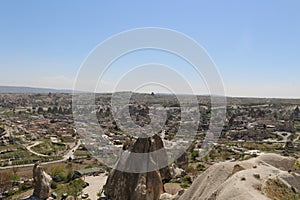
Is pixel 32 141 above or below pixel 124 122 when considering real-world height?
below

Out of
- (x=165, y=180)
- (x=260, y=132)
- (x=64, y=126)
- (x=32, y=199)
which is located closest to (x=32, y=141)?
(x=64, y=126)

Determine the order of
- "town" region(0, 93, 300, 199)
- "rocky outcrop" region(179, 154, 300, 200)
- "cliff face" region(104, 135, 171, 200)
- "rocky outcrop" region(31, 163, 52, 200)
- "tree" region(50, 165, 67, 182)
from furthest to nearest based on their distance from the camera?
"tree" region(50, 165, 67, 182), "town" region(0, 93, 300, 199), "rocky outcrop" region(31, 163, 52, 200), "cliff face" region(104, 135, 171, 200), "rocky outcrop" region(179, 154, 300, 200)

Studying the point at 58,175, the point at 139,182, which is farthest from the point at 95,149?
the point at 139,182

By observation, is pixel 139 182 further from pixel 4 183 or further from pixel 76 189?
pixel 4 183

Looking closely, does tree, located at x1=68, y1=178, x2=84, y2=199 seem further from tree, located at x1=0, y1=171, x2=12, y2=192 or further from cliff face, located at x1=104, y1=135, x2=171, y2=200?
tree, located at x1=0, y1=171, x2=12, y2=192

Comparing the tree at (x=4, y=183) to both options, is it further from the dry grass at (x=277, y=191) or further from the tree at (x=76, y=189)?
the dry grass at (x=277, y=191)

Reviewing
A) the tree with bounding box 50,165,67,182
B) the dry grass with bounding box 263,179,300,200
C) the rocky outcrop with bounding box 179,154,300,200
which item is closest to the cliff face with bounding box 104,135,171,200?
the rocky outcrop with bounding box 179,154,300,200

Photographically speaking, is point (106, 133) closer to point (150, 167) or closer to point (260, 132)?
point (260, 132)
